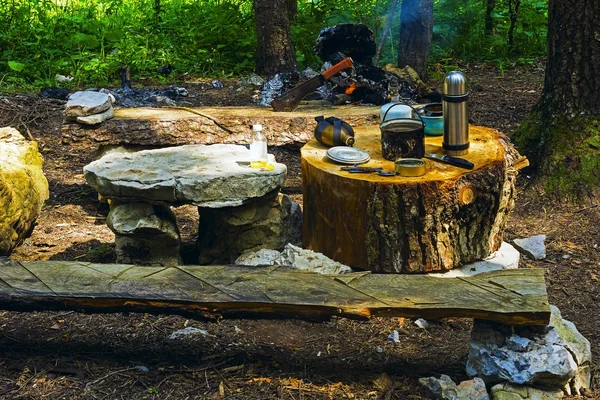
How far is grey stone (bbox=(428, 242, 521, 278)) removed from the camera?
484cm

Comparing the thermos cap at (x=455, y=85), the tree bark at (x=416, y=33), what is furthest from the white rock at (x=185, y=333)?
the tree bark at (x=416, y=33)

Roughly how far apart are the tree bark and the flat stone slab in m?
4.40

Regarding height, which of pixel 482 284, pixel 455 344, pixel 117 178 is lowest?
pixel 455 344

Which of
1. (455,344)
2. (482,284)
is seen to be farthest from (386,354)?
(482,284)

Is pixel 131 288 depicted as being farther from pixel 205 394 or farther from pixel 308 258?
pixel 308 258

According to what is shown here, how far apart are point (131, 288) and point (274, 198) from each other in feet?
5.12

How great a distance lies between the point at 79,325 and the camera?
4.56 m

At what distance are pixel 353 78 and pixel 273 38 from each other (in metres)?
2.40

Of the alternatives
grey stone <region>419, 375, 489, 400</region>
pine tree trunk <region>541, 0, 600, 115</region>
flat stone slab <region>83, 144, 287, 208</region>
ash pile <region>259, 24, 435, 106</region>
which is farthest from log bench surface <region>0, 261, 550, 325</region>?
ash pile <region>259, 24, 435, 106</region>

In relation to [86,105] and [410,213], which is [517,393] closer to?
[410,213]

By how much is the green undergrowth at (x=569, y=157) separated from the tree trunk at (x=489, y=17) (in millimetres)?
4944

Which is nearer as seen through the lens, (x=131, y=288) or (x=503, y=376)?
(x=503, y=376)

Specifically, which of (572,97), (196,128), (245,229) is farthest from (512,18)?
(245,229)

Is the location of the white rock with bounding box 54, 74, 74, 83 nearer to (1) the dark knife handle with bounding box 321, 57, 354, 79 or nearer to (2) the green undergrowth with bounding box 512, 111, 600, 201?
(1) the dark knife handle with bounding box 321, 57, 354, 79
